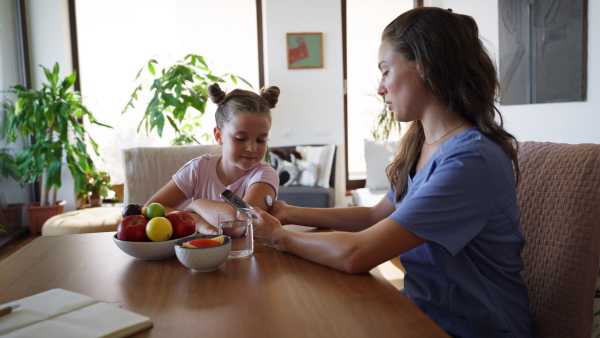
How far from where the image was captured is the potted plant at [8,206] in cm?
414

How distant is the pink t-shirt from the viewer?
181 cm

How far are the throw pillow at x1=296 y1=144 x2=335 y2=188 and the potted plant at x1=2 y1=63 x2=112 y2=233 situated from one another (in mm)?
1976

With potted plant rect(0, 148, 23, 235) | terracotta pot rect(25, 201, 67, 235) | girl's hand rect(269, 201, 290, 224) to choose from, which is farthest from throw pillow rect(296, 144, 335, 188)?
girl's hand rect(269, 201, 290, 224)

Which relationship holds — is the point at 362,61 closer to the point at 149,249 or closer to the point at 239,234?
the point at 239,234

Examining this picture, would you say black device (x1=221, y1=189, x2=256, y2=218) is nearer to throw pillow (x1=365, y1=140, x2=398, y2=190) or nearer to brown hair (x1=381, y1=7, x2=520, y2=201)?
brown hair (x1=381, y1=7, x2=520, y2=201)

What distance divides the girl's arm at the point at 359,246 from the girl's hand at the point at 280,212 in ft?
1.09

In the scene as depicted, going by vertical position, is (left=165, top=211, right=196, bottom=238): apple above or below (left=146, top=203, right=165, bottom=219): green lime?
below

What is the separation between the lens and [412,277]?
118 cm

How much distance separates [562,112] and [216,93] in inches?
107

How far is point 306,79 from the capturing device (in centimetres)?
537

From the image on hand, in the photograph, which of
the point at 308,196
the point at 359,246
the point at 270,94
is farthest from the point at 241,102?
the point at 308,196

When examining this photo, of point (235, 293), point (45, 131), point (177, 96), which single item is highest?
point (177, 96)

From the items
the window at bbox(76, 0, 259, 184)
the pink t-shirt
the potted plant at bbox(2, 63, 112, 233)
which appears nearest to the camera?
the pink t-shirt

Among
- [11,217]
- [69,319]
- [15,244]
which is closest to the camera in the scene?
[69,319]
